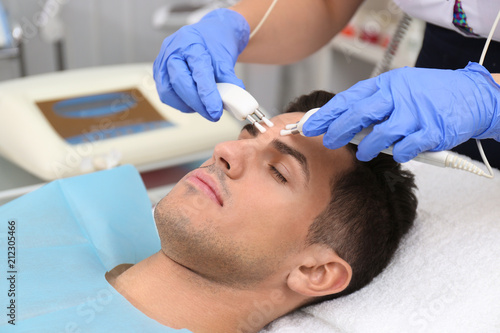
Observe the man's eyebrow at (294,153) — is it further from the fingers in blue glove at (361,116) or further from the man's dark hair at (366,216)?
the fingers in blue glove at (361,116)

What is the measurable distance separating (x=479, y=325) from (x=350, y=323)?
25 cm

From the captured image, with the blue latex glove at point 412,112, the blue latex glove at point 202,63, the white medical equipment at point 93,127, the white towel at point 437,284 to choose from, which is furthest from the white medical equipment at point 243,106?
the white medical equipment at point 93,127

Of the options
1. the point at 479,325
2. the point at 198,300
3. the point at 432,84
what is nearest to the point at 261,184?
the point at 198,300

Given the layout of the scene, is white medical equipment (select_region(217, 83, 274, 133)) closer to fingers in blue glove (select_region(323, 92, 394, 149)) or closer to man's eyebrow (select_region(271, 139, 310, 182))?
man's eyebrow (select_region(271, 139, 310, 182))

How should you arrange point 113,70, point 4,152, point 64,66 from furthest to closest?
point 64,66, point 113,70, point 4,152

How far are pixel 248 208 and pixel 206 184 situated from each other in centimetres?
11

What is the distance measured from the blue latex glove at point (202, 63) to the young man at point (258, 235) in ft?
0.42

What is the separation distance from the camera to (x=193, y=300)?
1.17 meters

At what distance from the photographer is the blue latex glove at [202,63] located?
3.90 ft

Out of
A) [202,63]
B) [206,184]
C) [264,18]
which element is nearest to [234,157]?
[206,184]

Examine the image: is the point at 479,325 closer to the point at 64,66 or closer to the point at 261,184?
the point at 261,184

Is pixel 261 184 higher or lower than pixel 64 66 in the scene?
higher

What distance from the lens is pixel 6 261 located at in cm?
119

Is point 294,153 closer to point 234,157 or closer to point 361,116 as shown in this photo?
point 234,157
